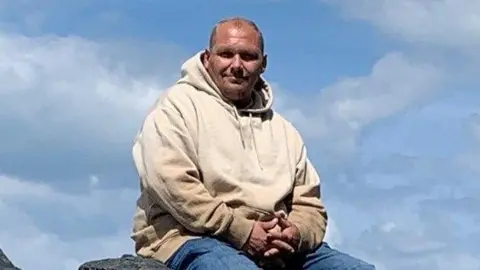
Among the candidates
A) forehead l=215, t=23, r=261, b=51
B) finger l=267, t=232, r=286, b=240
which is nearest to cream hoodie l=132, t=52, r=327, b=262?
finger l=267, t=232, r=286, b=240

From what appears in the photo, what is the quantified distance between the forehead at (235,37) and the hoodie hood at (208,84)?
203 mm

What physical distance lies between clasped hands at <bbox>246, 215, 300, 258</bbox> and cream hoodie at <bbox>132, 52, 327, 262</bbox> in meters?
0.05

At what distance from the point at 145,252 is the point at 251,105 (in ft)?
3.38

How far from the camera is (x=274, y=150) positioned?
733 centimetres

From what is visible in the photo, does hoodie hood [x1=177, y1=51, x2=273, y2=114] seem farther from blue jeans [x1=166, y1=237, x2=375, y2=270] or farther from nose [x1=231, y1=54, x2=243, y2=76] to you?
blue jeans [x1=166, y1=237, x2=375, y2=270]

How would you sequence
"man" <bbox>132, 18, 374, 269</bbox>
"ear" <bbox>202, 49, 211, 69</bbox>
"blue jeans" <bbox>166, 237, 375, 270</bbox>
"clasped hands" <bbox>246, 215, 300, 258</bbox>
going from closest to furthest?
"blue jeans" <bbox>166, 237, 375, 270</bbox>, "man" <bbox>132, 18, 374, 269</bbox>, "clasped hands" <bbox>246, 215, 300, 258</bbox>, "ear" <bbox>202, 49, 211, 69</bbox>

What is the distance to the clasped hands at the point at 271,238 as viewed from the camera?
7008mm

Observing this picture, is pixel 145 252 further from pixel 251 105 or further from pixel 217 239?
pixel 251 105

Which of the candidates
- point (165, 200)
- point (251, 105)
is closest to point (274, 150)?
point (251, 105)

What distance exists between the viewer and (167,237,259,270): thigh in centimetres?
679

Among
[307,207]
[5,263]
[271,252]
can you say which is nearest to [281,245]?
[271,252]

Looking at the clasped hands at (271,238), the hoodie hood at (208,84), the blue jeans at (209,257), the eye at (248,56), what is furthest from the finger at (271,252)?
the eye at (248,56)

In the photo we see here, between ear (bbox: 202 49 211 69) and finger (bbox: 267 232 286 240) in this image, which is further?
ear (bbox: 202 49 211 69)

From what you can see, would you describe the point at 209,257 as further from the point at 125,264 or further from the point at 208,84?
the point at 208,84
